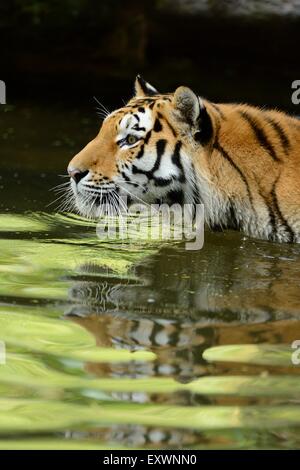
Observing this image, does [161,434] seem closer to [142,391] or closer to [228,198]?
[142,391]

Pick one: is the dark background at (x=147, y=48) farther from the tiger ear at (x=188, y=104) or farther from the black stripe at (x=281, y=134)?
the tiger ear at (x=188, y=104)

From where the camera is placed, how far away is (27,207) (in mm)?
5156

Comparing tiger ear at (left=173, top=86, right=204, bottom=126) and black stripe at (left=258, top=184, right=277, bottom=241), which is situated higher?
tiger ear at (left=173, top=86, right=204, bottom=126)


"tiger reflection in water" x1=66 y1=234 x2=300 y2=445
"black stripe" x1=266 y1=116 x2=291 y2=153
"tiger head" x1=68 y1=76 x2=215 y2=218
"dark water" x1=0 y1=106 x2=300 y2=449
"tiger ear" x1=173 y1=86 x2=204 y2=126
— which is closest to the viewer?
"dark water" x1=0 y1=106 x2=300 y2=449

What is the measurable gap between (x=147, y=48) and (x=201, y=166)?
477 cm

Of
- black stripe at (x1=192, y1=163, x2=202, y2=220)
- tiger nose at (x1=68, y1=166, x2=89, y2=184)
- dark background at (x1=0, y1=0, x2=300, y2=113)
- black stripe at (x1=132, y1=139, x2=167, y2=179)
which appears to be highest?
dark background at (x1=0, y1=0, x2=300, y2=113)

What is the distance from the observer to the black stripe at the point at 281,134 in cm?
448

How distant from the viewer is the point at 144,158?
4441 millimetres

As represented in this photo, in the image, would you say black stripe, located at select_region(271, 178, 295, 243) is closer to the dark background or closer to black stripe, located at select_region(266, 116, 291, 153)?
black stripe, located at select_region(266, 116, 291, 153)


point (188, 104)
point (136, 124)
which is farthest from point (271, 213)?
point (136, 124)

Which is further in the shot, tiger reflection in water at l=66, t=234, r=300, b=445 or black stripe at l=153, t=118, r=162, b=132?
black stripe at l=153, t=118, r=162, b=132

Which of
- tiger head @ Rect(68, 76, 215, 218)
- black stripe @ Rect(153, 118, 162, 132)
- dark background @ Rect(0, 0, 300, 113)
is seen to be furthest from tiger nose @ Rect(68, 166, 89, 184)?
dark background @ Rect(0, 0, 300, 113)

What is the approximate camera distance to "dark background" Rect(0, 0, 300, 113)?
8.20 metres

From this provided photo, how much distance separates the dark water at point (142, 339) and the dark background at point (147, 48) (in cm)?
353
